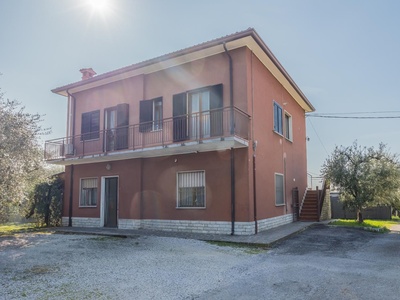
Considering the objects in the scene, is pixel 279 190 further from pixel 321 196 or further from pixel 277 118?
pixel 321 196

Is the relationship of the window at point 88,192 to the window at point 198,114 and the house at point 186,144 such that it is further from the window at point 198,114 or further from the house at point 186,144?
the window at point 198,114

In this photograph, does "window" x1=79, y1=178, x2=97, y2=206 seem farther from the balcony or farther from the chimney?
the chimney

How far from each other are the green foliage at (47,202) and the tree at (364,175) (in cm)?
1325

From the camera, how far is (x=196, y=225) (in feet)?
39.2

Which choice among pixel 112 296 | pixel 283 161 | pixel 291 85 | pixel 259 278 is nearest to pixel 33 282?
pixel 112 296

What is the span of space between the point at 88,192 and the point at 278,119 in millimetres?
9441

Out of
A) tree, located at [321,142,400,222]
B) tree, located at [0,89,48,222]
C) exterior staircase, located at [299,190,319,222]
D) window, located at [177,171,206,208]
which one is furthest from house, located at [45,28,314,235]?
tree, located at [0,89,48,222]

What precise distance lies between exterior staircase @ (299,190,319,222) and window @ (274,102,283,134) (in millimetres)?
4348

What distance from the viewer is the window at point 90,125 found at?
1533 centimetres

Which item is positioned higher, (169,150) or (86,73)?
(86,73)

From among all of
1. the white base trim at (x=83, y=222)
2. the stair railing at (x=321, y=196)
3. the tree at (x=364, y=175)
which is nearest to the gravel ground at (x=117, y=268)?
the white base trim at (x=83, y=222)

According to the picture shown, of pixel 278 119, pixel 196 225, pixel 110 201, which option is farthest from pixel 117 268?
pixel 278 119

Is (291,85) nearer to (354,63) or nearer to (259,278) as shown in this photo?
(354,63)

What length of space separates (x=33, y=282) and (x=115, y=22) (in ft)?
26.3
